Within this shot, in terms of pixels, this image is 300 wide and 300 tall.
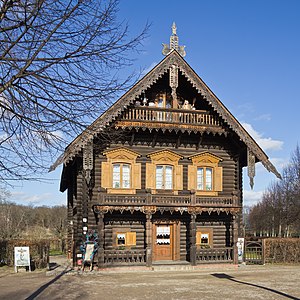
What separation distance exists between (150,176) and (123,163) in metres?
1.66

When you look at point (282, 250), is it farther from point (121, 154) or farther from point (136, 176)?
point (121, 154)

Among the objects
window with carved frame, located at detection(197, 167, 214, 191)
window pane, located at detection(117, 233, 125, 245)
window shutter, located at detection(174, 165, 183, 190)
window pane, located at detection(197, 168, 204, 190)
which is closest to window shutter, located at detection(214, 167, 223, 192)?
window with carved frame, located at detection(197, 167, 214, 191)

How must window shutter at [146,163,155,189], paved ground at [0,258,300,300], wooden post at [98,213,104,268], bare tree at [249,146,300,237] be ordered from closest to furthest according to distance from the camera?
paved ground at [0,258,300,300] < wooden post at [98,213,104,268] < window shutter at [146,163,155,189] < bare tree at [249,146,300,237]

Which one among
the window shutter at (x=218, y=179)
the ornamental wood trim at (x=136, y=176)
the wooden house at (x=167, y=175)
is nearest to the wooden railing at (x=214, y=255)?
the wooden house at (x=167, y=175)

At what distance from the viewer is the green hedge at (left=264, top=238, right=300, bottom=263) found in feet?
93.5

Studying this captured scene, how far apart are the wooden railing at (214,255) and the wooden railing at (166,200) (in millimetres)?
2501

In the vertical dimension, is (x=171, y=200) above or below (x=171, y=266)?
above

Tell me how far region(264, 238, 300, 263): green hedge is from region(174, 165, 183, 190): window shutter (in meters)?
6.96

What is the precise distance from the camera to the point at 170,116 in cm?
2534

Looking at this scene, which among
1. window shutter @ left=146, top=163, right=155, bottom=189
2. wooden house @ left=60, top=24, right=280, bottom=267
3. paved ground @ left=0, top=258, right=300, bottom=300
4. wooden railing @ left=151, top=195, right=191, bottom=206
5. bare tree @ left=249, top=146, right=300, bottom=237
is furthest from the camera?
bare tree @ left=249, top=146, right=300, bottom=237

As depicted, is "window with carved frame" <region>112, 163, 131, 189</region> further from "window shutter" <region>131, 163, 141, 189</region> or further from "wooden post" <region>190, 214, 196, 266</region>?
"wooden post" <region>190, 214, 196, 266</region>

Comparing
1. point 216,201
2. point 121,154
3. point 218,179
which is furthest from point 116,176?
point 218,179

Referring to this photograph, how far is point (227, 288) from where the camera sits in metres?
17.5

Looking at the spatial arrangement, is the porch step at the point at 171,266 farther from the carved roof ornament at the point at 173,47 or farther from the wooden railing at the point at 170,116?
the carved roof ornament at the point at 173,47
